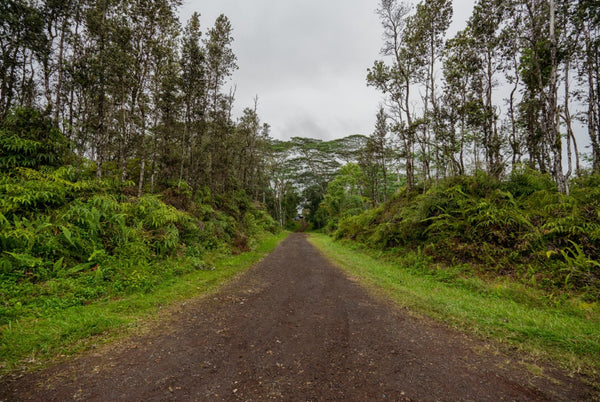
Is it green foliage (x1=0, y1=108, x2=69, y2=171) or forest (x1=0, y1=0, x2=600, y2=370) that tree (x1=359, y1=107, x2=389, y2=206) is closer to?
forest (x1=0, y1=0, x2=600, y2=370)

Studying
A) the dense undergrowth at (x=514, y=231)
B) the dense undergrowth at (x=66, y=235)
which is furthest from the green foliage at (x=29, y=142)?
the dense undergrowth at (x=514, y=231)

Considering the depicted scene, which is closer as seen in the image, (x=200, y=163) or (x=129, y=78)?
(x=129, y=78)

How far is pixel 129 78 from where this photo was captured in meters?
9.95

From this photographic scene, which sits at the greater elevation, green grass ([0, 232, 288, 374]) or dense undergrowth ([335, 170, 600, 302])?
dense undergrowth ([335, 170, 600, 302])

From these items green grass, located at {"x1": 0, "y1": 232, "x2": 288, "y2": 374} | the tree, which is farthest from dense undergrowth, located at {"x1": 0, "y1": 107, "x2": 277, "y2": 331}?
the tree

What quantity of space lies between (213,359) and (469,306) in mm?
4941

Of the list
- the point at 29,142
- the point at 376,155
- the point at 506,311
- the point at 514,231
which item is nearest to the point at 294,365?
the point at 506,311

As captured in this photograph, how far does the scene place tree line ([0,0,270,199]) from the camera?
9609 millimetres

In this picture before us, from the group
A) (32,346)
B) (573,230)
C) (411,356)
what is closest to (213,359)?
(32,346)

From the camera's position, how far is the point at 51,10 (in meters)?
10.7

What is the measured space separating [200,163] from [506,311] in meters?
16.6

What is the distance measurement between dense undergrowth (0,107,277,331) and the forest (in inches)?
1.4

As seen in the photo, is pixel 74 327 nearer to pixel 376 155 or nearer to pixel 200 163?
pixel 200 163

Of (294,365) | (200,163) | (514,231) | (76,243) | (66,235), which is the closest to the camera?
(294,365)
